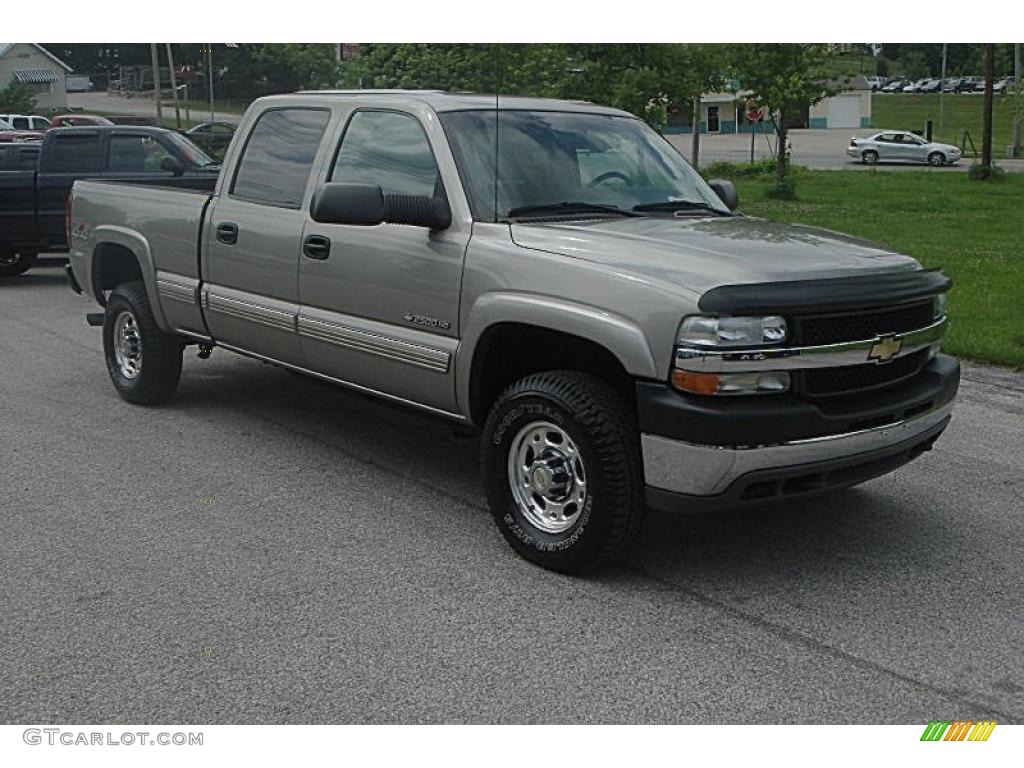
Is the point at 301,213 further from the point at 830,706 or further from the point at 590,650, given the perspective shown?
the point at 830,706

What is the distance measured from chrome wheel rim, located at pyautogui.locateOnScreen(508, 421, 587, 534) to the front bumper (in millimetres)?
382

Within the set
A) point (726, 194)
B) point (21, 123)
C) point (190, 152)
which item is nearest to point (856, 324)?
point (726, 194)

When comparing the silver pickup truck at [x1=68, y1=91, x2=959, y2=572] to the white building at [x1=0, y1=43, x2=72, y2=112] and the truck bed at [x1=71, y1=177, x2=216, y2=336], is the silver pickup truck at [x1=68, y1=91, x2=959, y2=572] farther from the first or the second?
the white building at [x1=0, y1=43, x2=72, y2=112]

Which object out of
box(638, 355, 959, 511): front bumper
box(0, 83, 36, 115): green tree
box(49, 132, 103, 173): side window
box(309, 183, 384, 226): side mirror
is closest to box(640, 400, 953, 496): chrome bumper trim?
box(638, 355, 959, 511): front bumper

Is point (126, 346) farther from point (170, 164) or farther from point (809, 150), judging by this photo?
point (809, 150)

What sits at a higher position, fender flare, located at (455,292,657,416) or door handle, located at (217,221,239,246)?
door handle, located at (217,221,239,246)

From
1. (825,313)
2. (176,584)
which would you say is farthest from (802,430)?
(176,584)

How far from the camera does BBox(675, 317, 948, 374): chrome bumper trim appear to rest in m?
4.66

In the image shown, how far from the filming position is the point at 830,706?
397 cm

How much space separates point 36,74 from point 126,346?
64.0 m

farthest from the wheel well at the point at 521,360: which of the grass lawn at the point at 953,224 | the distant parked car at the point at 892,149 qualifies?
the distant parked car at the point at 892,149

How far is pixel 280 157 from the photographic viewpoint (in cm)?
696

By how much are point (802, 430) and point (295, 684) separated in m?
2.03

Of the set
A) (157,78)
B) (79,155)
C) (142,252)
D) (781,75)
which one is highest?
(157,78)
